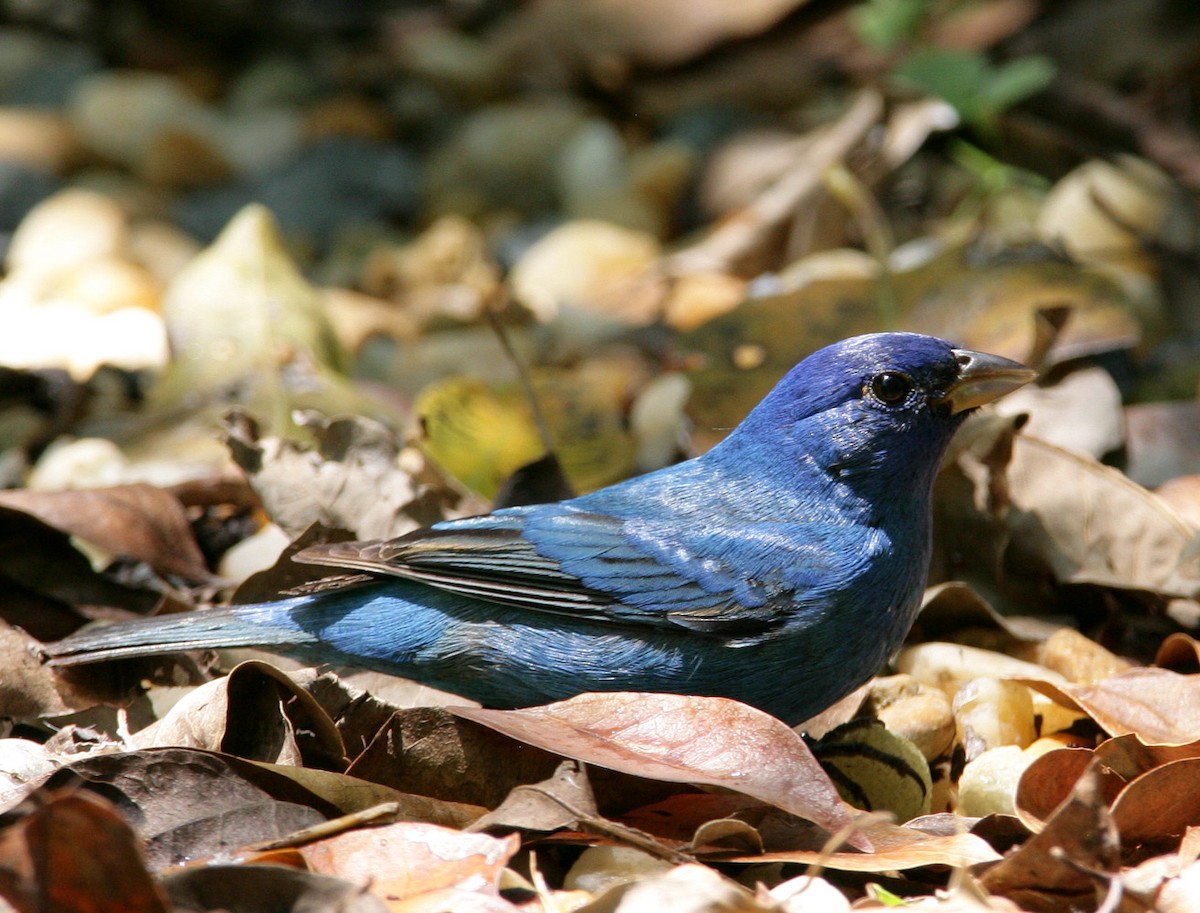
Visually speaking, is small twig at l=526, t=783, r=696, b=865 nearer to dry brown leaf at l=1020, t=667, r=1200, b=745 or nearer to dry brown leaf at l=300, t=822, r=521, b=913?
dry brown leaf at l=300, t=822, r=521, b=913

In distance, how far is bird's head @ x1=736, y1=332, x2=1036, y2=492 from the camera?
9.63 feet

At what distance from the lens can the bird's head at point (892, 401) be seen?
9.63ft

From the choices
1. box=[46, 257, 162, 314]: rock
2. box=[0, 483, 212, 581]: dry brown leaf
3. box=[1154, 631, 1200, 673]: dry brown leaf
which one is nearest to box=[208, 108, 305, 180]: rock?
box=[46, 257, 162, 314]: rock

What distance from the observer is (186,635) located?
293 cm

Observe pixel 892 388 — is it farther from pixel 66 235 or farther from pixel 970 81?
pixel 66 235

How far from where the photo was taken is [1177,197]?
4801mm

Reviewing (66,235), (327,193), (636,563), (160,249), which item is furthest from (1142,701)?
(327,193)

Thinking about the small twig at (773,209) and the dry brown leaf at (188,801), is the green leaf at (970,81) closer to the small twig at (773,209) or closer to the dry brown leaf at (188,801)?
the small twig at (773,209)

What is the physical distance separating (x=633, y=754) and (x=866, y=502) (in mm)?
793

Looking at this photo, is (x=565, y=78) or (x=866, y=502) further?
(x=565, y=78)

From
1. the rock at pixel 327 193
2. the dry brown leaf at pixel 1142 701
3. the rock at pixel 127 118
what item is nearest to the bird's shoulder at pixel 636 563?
the dry brown leaf at pixel 1142 701

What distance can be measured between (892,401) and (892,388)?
26 mm

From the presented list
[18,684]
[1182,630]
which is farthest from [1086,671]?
[18,684]

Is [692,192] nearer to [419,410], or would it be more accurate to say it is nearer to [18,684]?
[419,410]
